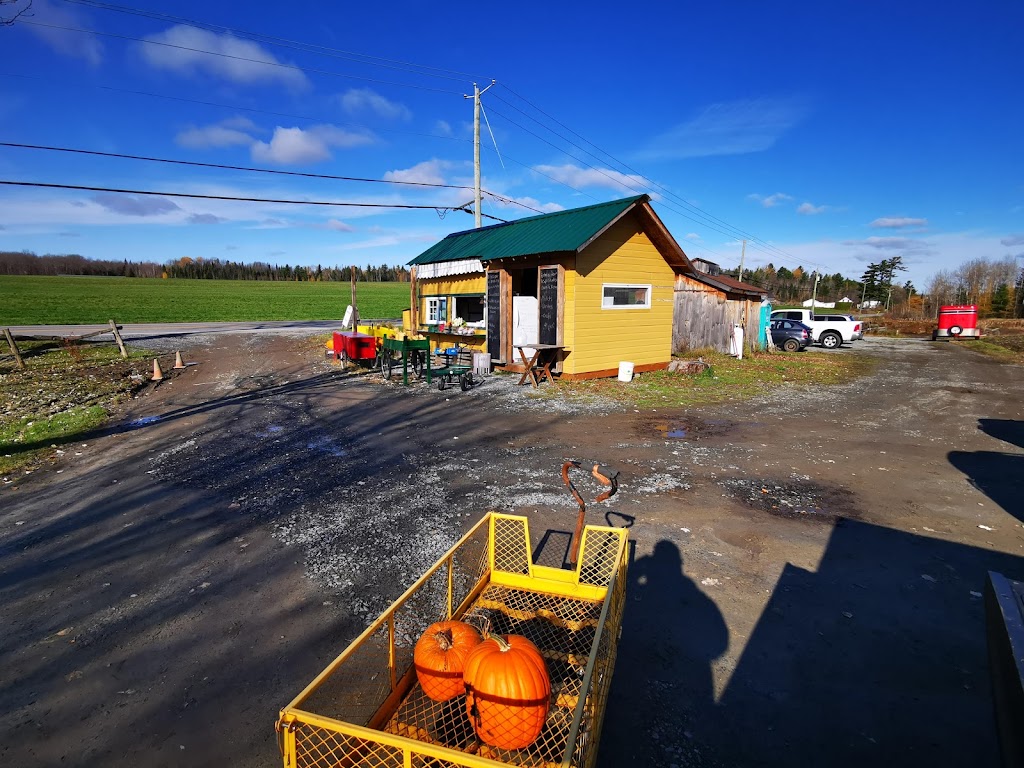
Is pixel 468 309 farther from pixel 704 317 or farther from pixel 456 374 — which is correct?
pixel 704 317

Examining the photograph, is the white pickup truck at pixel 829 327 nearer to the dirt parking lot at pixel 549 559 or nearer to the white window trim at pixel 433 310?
the dirt parking lot at pixel 549 559

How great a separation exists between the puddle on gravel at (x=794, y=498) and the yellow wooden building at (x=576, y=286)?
8186 mm

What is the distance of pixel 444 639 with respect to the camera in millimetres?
2756

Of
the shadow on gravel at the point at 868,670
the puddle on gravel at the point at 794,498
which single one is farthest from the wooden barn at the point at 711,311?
the shadow on gravel at the point at 868,670

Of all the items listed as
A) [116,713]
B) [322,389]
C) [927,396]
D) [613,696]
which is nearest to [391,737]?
[613,696]

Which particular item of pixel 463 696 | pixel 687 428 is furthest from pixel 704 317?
pixel 463 696

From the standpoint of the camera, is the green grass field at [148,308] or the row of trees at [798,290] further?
the row of trees at [798,290]

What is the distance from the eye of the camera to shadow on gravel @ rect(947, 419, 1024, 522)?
20.6 feet

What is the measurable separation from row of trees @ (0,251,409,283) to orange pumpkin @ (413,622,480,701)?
374ft

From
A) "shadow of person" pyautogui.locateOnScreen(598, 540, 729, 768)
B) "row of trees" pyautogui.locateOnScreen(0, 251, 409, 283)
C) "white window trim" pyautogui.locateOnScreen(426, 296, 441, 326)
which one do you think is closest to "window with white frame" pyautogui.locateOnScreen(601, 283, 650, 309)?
"white window trim" pyautogui.locateOnScreen(426, 296, 441, 326)

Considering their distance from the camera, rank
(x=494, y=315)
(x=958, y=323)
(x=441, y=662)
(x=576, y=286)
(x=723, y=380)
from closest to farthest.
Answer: (x=441, y=662)
(x=576, y=286)
(x=723, y=380)
(x=494, y=315)
(x=958, y=323)

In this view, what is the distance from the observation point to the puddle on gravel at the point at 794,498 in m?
5.88

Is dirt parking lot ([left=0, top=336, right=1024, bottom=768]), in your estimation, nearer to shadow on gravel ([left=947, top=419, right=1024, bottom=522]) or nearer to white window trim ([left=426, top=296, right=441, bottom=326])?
shadow on gravel ([left=947, top=419, right=1024, bottom=522])

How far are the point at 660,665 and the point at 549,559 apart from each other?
1.64 meters
